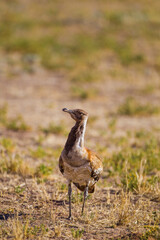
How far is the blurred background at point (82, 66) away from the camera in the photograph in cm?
1118

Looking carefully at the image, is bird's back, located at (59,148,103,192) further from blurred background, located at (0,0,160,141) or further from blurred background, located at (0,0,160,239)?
blurred background, located at (0,0,160,141)

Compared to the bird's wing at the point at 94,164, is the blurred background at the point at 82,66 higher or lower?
higher

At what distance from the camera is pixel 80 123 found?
379 cm

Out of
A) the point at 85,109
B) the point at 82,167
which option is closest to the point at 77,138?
the point at 82,167

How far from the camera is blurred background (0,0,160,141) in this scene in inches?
440

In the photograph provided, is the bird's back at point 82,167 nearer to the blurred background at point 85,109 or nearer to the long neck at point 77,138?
the long neck at point 77,138

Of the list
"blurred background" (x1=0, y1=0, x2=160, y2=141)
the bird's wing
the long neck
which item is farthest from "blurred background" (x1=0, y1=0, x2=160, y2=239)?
the long neck

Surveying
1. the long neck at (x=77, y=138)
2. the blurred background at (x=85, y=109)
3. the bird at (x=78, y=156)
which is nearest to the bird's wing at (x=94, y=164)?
the bird at (x=78, y=156)

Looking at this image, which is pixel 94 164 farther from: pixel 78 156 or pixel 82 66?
pixel 82 66

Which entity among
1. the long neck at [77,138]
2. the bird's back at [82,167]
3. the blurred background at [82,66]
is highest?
the blurred background at [82,66]

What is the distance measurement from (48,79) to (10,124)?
7325mm

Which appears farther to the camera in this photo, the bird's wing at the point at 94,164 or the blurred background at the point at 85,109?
Answer: the blurred background at the point at 85,109

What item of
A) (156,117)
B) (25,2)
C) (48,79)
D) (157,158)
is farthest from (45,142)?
(25,2)

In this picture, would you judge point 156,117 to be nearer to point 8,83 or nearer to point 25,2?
point 8,83
